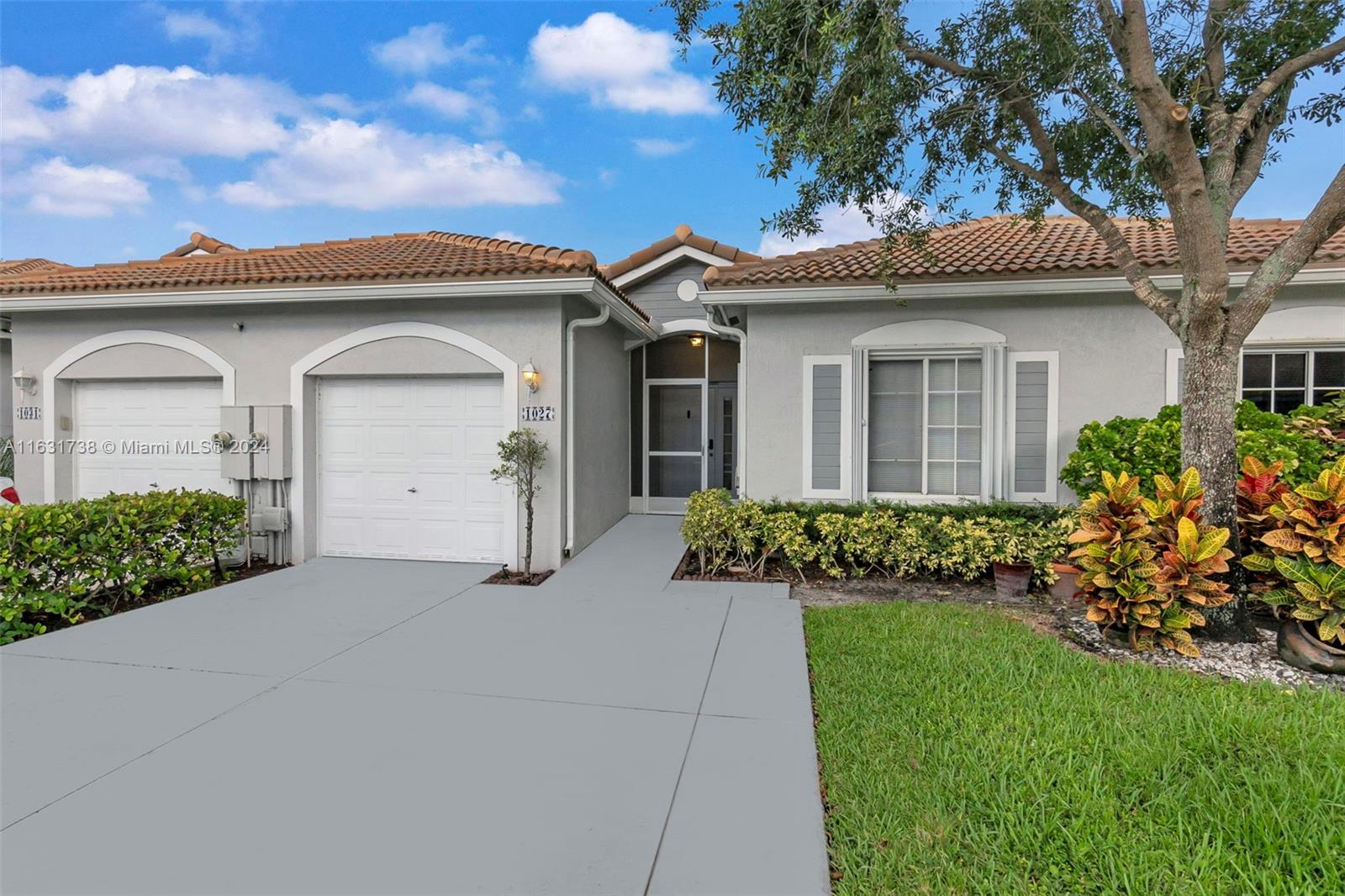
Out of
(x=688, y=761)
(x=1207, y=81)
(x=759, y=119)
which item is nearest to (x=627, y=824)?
(x=688, y=761)

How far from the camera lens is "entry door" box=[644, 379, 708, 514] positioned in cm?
1191

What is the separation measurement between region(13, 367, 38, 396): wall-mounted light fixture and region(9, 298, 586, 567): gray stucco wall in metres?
0.14

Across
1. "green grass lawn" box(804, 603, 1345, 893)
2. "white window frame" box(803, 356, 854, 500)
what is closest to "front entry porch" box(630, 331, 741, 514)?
"white window frame" box(803, 356, 854, 500)

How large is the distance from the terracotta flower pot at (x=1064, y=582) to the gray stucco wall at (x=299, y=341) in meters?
5.78

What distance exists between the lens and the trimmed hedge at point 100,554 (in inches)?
217

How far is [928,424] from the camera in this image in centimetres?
794

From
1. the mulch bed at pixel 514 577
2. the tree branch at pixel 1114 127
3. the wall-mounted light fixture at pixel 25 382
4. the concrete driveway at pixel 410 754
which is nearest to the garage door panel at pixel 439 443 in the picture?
the mulch bed at pixel 514 577

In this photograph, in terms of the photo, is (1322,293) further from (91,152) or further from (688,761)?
(91,152)

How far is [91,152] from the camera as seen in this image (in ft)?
35.7

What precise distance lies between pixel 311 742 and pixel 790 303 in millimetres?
6702

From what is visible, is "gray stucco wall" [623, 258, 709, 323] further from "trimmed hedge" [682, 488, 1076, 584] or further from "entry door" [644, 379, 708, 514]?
"trimmed hedge" [682, 488, 1076, 584]

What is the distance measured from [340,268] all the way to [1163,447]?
10.1 m

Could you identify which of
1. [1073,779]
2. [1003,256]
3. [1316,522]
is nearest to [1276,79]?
[1003,256]

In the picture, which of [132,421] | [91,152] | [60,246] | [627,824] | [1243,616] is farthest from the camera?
[60,246]
